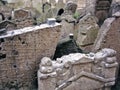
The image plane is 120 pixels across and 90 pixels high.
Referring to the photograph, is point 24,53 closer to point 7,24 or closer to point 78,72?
point 78,72

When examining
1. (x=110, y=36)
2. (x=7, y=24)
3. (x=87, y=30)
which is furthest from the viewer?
(x=7, y=24)

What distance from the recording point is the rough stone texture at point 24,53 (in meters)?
4.79

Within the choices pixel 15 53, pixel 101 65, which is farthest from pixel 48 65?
pixel 101 65

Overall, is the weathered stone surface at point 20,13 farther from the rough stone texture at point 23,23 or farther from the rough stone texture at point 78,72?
the rough stone texture at point 78,72

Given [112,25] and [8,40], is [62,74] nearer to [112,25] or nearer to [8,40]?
[8,40]

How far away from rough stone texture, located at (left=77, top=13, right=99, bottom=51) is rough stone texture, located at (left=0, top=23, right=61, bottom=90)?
5.12ft

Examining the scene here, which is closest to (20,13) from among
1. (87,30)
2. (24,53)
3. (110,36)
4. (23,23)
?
(23,23)

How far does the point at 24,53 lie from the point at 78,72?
1.14m

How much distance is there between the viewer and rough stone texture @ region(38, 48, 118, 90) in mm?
4594

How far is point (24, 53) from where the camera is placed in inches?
192

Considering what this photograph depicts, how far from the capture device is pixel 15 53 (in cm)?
482

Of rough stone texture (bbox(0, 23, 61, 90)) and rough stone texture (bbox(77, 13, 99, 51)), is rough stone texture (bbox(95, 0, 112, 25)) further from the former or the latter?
rough stone texture (bbox(0, 23, 61, 90))

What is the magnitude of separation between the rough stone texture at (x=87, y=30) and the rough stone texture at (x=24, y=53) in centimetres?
156

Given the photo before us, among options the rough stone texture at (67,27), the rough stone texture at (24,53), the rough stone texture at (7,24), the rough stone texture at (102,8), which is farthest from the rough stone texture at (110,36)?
the rough stone texture at (7,24)
